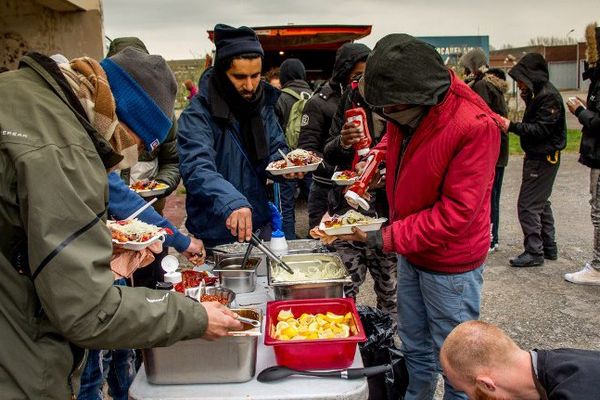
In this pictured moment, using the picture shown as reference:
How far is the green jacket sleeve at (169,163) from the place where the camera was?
4.07 metres

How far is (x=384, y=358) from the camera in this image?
256 centimetres

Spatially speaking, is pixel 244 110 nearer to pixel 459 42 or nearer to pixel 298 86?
pixel 298 86

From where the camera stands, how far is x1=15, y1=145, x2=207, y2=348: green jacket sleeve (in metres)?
1.26

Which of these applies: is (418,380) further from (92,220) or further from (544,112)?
(544,112)

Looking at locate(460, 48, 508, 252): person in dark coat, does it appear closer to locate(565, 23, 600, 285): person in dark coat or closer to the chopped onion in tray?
locate(565, 23, 600, 285): person in dark coat

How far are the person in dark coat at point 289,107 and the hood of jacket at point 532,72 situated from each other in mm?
2195

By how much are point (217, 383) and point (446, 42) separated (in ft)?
50.4

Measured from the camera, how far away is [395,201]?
99.7 inches

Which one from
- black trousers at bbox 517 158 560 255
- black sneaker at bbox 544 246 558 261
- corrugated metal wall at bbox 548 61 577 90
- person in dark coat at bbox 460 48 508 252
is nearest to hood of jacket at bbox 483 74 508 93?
person in dark coat at bbox 460 48 508 252

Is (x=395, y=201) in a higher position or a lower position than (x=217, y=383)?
higher

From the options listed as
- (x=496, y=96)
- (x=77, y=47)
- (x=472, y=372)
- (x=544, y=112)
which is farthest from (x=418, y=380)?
(x=77, y=47)

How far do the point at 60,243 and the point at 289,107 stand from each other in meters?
5.05

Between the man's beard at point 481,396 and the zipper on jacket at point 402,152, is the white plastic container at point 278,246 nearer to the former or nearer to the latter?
the zipper on jacket at point 402,152

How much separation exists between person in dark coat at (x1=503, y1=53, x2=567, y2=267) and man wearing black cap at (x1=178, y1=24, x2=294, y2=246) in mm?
2770
